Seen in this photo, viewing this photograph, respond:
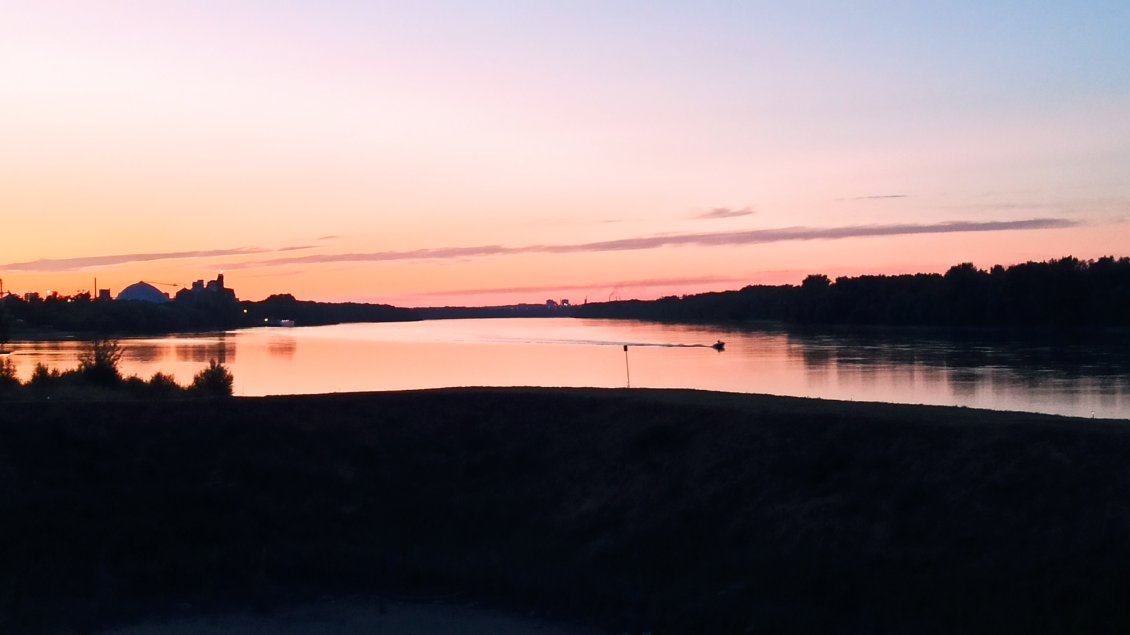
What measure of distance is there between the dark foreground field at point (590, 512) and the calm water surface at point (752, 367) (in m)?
16.4

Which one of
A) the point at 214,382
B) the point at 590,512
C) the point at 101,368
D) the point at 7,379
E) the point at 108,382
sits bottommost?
the point at 590,512

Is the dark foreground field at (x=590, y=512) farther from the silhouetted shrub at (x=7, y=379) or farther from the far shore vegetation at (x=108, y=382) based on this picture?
the silhouetted shrub at (x=7, y=379)

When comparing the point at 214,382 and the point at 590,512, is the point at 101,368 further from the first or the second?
the point at 590,512

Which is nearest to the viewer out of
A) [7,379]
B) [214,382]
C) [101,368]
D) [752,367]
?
[7,379]

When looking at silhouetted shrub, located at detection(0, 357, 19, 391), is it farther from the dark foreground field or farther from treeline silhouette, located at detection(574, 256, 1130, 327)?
treeline silhouette, located at detection(574, 256, 1130, 327)

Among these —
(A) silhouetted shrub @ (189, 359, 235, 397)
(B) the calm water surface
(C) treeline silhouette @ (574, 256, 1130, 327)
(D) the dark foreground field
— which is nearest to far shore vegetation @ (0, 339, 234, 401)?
(A) silhouetted shrub @ (189, 359, 235, 397)

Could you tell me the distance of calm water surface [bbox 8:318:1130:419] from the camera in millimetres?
34656

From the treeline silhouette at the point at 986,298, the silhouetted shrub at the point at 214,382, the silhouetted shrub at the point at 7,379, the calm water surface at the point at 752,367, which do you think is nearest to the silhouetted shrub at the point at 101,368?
the silhouetted shrub at the point at 7,379

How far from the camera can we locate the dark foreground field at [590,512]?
11.0 metres

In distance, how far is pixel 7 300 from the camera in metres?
115

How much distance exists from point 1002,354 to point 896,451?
1726 inches

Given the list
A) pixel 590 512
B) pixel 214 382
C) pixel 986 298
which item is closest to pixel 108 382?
pixel 214 382

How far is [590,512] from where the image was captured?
14.4 metres

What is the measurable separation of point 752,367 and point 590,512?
35477mm
